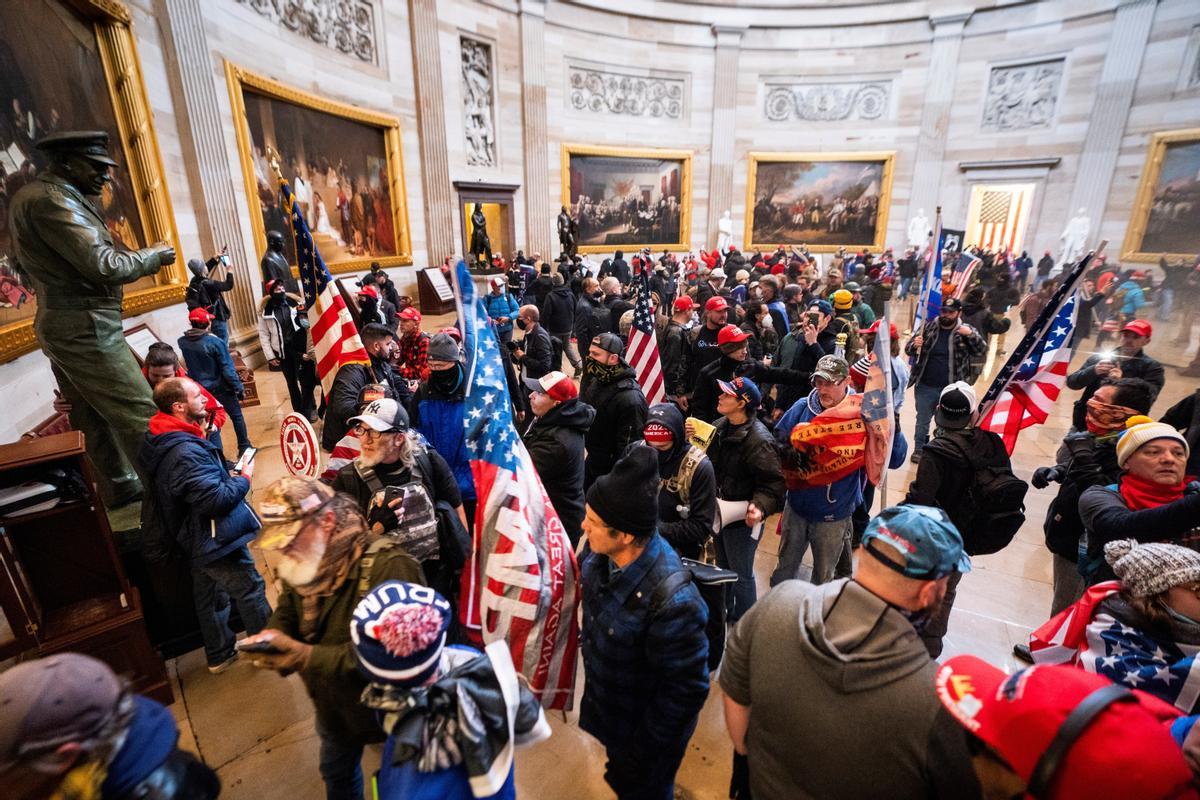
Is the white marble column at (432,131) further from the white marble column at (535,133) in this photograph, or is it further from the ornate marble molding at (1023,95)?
the ornate marble molding at (1023,95)

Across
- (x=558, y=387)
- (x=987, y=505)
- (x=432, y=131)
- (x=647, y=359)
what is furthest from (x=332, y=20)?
(x=987, y=505)

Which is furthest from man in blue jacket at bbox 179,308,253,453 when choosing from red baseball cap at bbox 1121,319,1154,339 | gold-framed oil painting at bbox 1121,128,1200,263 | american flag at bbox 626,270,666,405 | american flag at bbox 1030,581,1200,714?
gold-framed oil painting at bbox 1121,128,1200,263

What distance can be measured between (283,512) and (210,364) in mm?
4504

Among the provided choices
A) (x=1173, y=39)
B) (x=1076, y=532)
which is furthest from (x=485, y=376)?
(x=1173, y=39)

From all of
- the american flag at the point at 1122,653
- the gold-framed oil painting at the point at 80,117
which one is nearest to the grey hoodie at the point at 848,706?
the american flag at the point at 1122,653

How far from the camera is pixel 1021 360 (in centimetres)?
348

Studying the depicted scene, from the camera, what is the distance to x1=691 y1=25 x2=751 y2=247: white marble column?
20594 millimetres

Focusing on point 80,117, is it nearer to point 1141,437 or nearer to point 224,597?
point 224,597

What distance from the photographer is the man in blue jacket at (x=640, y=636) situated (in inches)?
73.2

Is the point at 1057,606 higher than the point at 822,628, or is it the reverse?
the point at 822,628

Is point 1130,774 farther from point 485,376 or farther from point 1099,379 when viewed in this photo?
point 1099,379

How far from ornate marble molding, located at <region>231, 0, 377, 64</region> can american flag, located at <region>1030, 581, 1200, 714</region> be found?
42.9 feet

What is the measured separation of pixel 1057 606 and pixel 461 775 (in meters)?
3.58

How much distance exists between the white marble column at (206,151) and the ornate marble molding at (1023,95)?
2339 centimetres
